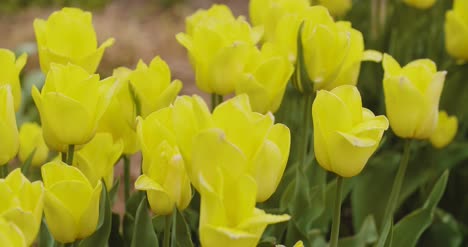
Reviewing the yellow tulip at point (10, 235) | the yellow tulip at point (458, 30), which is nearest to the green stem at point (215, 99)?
the yellow tulip at point (458, 30)

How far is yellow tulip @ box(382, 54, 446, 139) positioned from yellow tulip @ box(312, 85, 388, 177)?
6.7 inches

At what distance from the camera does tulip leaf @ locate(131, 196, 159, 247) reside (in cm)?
120

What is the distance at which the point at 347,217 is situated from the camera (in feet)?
7.28

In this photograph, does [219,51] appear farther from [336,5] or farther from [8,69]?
[336,5]

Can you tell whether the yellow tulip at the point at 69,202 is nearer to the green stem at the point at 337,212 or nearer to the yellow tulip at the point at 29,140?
the green stem at the point at 337,212

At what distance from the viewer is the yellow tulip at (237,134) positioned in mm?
930

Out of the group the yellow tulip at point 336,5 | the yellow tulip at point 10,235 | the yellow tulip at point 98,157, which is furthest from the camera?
the yellow tulip at point 336,5

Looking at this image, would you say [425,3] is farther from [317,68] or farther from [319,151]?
[319,151]

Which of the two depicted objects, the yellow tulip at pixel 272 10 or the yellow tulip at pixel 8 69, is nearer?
the yellow tulip at pixel 8 69

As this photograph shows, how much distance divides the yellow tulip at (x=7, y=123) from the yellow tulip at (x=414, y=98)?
53 cm

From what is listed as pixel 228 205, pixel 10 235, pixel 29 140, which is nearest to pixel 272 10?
pixel 29 140

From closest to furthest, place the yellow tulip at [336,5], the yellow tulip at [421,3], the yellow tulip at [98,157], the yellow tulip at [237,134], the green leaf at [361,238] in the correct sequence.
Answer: the yellow tulip at [237,134] → the yellow tulip at [98,157] → the green leaf at [361,238] → the yellow tulip at [336,5] → the yellow tulip at [421,3]

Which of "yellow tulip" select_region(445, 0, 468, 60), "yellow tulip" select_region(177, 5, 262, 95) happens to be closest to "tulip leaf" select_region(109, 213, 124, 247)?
"yellow tulip" select_region(177, 5, 262, 95)

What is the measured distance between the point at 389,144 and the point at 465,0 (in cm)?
55
